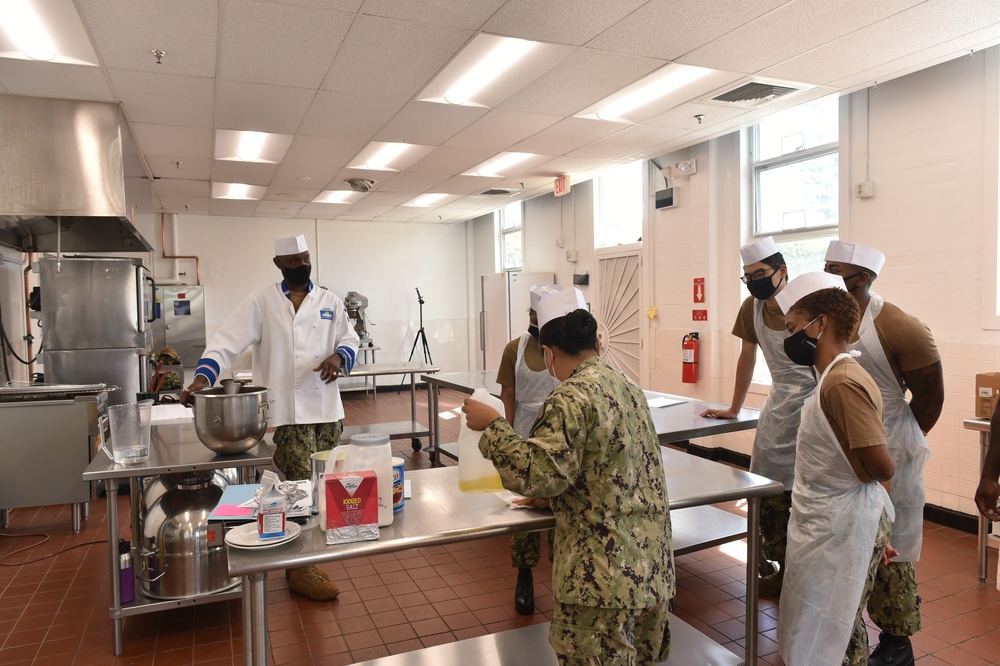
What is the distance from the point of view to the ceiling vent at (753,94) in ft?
14.5

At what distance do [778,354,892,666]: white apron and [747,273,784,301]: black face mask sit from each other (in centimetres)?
107

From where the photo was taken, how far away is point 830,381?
6.33 ft

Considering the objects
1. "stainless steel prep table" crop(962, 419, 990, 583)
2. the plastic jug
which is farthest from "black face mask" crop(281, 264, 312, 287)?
"stainless steel prep table" crop(962, 419, 990, 583)

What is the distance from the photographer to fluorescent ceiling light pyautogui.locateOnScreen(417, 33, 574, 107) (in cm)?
376

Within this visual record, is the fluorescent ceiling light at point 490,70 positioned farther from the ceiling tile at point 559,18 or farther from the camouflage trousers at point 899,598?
the camouflage trousers at point 899,598

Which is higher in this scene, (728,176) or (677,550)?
(728,176)

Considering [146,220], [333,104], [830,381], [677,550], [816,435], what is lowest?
[677,550]

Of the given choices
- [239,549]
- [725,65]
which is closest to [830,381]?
[239,549]

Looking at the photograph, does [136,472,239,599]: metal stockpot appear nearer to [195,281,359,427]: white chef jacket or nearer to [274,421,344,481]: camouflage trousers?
[274,421,344,481]: camouflage trousers

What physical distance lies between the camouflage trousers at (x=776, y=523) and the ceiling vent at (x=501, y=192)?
569 centimetres

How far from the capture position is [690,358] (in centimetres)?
618

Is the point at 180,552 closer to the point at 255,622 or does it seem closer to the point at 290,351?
the point at 290,351

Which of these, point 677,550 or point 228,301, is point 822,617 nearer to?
point 677,550

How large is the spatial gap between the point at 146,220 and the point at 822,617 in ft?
20.5
